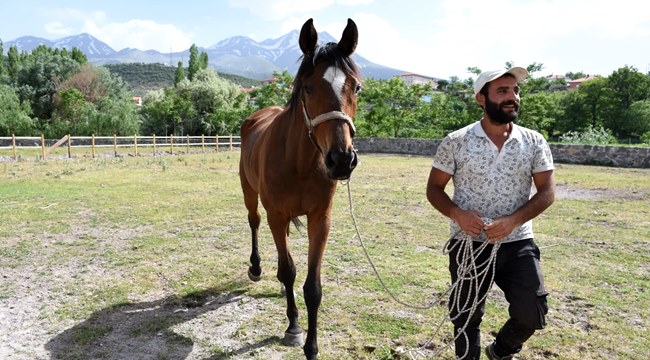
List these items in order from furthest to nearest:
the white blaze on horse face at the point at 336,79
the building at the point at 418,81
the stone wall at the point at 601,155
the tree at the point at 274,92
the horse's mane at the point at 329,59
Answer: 1. the building at the point at 418,81
2. the tree at the point at 274,92
3. the stone wall at the point at 601,155
4. the horse's mane at the point at 329,59
5. the white blaze on horse face at the point at 336,79

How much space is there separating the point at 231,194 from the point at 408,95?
23.4 metres

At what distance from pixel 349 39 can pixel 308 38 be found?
260 mm

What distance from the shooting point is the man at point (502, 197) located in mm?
2174

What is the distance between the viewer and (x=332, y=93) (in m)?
2.34

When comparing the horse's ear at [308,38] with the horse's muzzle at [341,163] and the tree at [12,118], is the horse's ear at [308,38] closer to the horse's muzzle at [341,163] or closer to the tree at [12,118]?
the horse's muzzle at [341,163]

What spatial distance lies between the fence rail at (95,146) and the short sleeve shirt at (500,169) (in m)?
18.1

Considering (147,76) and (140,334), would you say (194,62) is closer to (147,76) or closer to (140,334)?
(140,334)

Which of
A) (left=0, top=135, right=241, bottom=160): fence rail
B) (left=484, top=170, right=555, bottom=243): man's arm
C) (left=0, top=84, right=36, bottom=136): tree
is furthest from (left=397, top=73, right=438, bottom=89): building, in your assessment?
(left=484, top=170, right=555, bottom=243): man's arm

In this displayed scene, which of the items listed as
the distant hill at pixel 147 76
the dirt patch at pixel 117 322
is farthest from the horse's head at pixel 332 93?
the distant hill at pixel 147 76

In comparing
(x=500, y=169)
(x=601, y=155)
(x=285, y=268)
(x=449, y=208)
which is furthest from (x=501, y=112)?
Result: (x=601, y=155)

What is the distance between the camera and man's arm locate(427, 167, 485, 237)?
2.14 metres

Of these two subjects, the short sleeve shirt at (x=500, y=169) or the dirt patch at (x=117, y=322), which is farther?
the dirt patch at (x=117, y=322)

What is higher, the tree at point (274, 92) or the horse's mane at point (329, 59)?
the tree at point (274, 92)

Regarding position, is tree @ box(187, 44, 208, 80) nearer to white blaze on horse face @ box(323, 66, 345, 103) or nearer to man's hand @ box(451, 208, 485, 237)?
white blaze on horse face @ box(323, 66, 345, 103)
